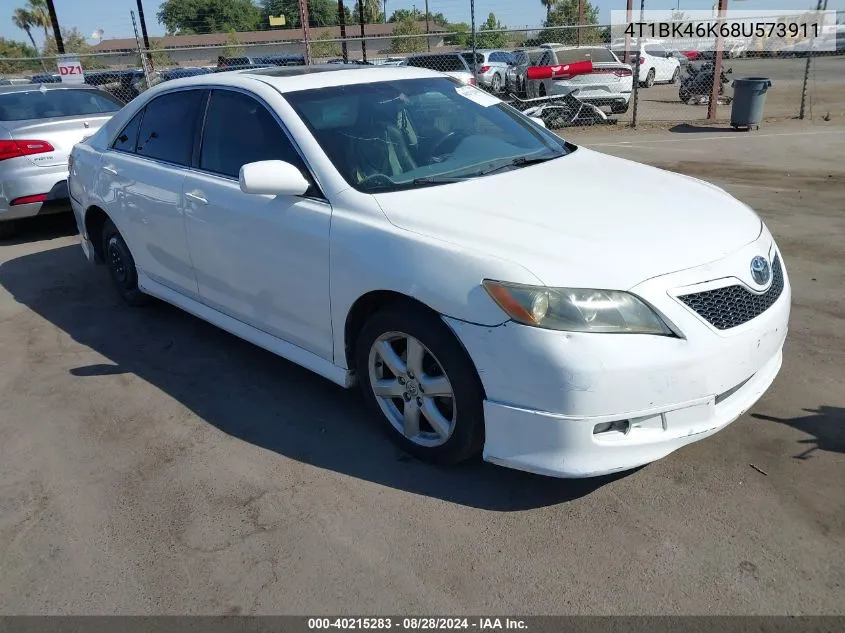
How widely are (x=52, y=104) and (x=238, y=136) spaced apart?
218 inches

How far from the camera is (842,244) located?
20.0 feet

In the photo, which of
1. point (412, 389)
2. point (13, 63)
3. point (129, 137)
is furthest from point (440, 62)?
point (13, 63)

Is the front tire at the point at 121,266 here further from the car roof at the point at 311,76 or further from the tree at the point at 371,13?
the tree at the point at 371,13

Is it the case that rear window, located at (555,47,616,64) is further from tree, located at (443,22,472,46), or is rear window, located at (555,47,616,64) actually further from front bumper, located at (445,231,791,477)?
front bumper, located at (445,231,791,477)

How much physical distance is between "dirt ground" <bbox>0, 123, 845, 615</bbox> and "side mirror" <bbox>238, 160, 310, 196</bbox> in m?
1.22

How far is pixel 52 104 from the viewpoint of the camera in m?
8.24

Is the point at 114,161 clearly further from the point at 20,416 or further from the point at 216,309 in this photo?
the point at 20,416

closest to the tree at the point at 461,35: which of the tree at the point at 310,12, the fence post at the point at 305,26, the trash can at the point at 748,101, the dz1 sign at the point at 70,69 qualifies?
the fence post at the point at 305,26

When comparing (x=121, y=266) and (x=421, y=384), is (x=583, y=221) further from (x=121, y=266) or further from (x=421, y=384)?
(x=121, y=266)

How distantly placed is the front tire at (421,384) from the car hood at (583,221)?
16.0 inches

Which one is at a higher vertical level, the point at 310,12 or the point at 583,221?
the point at 310,12

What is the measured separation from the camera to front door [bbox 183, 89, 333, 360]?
11.3 ft

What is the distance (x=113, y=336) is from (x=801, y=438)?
4.39 metres

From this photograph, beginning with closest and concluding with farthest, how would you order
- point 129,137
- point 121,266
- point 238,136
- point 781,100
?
1. point 238,136
2. point 129,137
3. point 121,266
4. point 781,100
